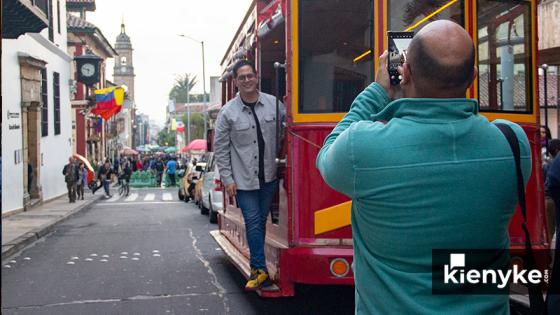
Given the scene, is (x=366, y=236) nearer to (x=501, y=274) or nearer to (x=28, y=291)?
(x=501, y=274)

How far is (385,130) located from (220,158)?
4301 millimetres

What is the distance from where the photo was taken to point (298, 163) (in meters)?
5.64

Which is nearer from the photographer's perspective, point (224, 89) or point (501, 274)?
point (501, 274)

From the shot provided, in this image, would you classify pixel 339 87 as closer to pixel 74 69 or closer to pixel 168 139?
pixel 74 69

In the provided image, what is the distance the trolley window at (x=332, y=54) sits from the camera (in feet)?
18.8

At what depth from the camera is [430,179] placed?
2.12 meters

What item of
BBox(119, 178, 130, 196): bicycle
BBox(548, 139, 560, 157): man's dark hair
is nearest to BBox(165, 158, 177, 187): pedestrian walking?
BBox(119, 178, 130, 196): bicycle

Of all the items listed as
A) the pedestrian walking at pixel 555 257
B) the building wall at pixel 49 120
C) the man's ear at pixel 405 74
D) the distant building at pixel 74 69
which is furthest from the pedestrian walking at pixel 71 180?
the man's ear at pixel 405 74

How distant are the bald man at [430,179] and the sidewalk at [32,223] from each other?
10.4m

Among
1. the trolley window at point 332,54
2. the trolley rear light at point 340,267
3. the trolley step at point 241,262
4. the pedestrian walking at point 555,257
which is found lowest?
the trolley step at point 241,262

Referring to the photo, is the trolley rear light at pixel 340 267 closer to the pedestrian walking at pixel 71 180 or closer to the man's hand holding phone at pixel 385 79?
the man's hand holding phone at pixel 385 79

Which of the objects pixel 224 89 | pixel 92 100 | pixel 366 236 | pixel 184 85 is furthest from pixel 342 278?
pixel 184 85

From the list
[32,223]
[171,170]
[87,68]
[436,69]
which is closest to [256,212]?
[436,69]

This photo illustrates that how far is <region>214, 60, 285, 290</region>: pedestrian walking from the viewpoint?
630 centimetres
